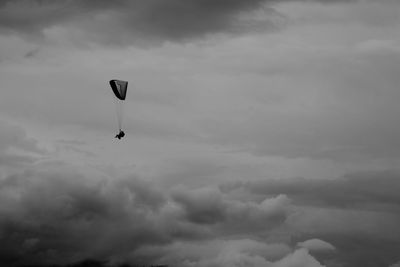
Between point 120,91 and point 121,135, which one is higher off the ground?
point 120,91

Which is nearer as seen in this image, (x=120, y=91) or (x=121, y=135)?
(x=121, y=135)

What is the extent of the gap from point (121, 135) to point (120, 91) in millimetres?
13107

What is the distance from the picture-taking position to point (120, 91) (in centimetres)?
10594

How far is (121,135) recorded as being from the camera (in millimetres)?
97438
